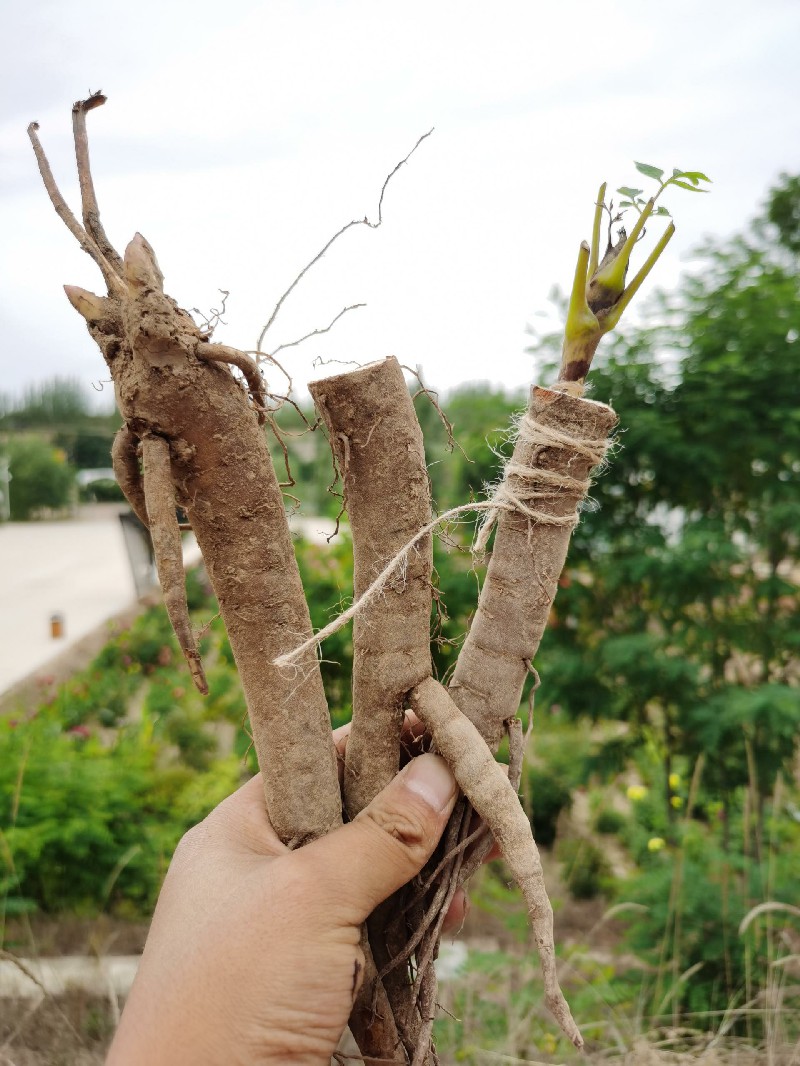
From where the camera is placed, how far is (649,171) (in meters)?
1.20

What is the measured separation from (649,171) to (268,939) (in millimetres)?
1405

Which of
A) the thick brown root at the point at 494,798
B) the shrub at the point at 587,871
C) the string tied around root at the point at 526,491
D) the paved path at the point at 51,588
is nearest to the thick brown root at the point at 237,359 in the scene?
the string tied around root at the point at 526,491

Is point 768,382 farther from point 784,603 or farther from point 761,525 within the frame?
point 784,603

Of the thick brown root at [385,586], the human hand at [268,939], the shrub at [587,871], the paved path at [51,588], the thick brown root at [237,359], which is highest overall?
the thick brown root at [237,359]

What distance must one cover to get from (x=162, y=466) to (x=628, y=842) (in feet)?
14.9

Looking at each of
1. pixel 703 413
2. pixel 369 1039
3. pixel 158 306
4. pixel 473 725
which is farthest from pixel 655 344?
pixel 369 1039

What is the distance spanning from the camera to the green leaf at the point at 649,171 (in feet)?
3.90

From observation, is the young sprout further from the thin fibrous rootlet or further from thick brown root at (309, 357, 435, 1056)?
thick brown root at (309, 357, 435, 1056)

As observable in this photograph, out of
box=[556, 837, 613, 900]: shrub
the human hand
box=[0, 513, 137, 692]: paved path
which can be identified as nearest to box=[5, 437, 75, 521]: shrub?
box=[0, 513, 137, 692]: paved path

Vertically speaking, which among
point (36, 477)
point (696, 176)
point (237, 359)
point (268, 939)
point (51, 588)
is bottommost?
point (51, 588)

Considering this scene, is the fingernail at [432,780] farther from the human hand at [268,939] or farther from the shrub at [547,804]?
the shrub at [547,804]

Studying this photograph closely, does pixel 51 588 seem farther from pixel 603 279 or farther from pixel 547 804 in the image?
pixel 603 279

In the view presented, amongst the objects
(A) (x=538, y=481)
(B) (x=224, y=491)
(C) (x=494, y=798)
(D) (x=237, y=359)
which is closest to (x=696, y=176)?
(A) (x=538, y=481)

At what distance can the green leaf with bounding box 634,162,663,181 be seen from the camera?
3.90 feet
